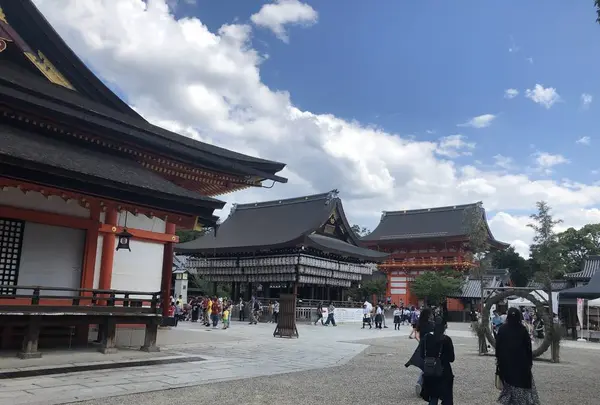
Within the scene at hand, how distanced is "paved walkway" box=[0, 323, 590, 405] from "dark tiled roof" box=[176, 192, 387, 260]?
1634cm

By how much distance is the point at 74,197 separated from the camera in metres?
11.5

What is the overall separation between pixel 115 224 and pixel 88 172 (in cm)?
319

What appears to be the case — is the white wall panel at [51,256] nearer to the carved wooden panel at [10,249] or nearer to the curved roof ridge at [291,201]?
the carved wooden panel at [10,249]

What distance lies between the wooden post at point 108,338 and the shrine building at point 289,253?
69.1 feet

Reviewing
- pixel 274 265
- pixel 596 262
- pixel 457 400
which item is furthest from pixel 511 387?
pixel 596 262

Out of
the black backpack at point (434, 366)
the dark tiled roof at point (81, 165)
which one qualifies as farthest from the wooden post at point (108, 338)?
the black backpack at point (434, 366)

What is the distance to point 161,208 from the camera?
41.6ft

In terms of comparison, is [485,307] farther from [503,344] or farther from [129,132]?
[129,132]

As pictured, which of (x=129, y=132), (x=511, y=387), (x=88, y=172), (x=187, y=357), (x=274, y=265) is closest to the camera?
(x=511, y=387)

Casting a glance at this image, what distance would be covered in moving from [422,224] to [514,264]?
47.4 feet

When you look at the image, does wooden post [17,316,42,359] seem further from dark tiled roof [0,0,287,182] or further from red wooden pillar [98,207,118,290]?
dark tiled roof [0,0,287,182]

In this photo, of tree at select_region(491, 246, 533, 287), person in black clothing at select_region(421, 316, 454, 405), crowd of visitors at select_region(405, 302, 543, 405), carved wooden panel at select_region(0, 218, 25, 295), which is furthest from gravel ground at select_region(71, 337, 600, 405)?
tree at select_region(491, 246, 533, 287)

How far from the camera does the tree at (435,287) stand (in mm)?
45469

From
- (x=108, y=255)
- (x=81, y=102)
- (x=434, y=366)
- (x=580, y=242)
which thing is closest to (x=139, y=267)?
(x=108, y=255)
